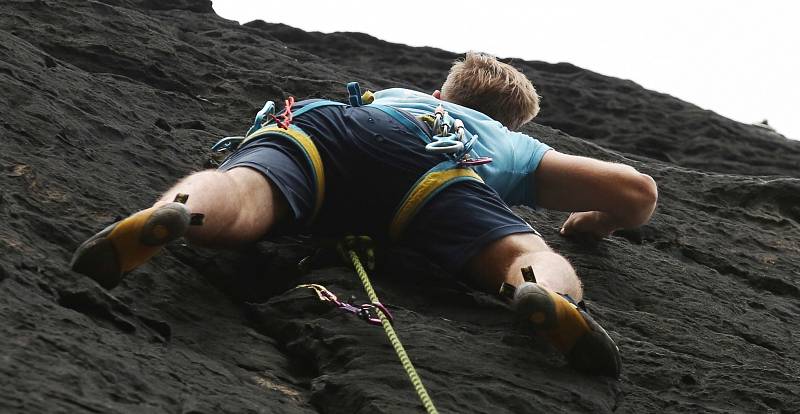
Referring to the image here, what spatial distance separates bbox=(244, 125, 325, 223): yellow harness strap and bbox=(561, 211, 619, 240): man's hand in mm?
1612

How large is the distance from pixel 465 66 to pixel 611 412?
72.2 inches

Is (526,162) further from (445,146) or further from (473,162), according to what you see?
(445,146)

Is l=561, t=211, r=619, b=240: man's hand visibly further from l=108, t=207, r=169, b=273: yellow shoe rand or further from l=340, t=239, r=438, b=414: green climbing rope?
l=108, t=207, r=169, b=273: yellow shoe rand

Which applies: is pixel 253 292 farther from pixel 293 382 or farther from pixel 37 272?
pixel 37 272

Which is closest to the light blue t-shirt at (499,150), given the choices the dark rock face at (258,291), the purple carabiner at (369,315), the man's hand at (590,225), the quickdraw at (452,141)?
the quickdraw at (452,141)

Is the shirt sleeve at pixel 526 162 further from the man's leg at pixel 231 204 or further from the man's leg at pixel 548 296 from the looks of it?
the man's leg at pixel 231 204

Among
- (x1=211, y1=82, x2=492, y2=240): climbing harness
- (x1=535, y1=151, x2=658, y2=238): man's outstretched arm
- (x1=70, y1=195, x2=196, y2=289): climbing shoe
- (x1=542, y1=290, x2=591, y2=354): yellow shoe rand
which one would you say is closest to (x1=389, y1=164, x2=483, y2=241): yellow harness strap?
(x1=211, y1=82, x2=492, y2=240): climbing harness

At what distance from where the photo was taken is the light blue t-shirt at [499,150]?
13.5ft

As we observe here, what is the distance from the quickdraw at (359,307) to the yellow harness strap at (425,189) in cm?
43

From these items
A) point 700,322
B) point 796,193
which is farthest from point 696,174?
point 700,322

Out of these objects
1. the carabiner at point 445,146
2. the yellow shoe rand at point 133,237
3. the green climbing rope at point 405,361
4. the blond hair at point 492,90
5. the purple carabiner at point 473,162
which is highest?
the blond hair at point 492,90

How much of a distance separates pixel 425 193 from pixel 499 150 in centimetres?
56

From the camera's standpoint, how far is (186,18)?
789 centimetres

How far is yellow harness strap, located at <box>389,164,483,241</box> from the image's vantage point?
370cm
